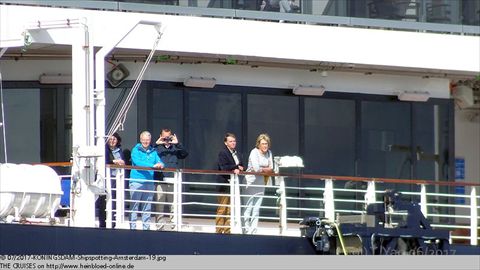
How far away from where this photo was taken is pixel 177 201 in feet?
57.3

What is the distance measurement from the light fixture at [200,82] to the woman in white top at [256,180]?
4.49 feet

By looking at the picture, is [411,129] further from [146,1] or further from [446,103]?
[146,1]

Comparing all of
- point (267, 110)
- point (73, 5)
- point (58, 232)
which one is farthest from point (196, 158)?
point (58, 232)

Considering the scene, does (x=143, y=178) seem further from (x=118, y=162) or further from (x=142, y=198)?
(x=118, y=162)

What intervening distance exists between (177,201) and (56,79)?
268 cm

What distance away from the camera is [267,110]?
19.8 metres

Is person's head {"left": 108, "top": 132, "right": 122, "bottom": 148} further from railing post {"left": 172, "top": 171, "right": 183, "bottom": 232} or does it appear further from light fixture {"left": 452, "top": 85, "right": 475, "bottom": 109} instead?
light fixture {"left": 452, "top": 85, "right": 475, "bottom": 109}

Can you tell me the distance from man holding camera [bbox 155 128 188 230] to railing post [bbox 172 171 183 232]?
0.14m

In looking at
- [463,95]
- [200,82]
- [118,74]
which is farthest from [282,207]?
[463,95]

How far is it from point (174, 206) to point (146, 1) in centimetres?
268

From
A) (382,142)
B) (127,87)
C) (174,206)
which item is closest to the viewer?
(174,206)

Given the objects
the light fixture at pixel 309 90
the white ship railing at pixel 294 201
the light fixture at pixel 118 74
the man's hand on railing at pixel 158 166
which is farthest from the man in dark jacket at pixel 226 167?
the light fixture at pixel 309 90

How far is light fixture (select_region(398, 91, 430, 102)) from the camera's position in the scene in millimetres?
20641

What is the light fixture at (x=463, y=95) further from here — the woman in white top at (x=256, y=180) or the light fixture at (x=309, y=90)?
the woman in white top at (x=256, y=180)
